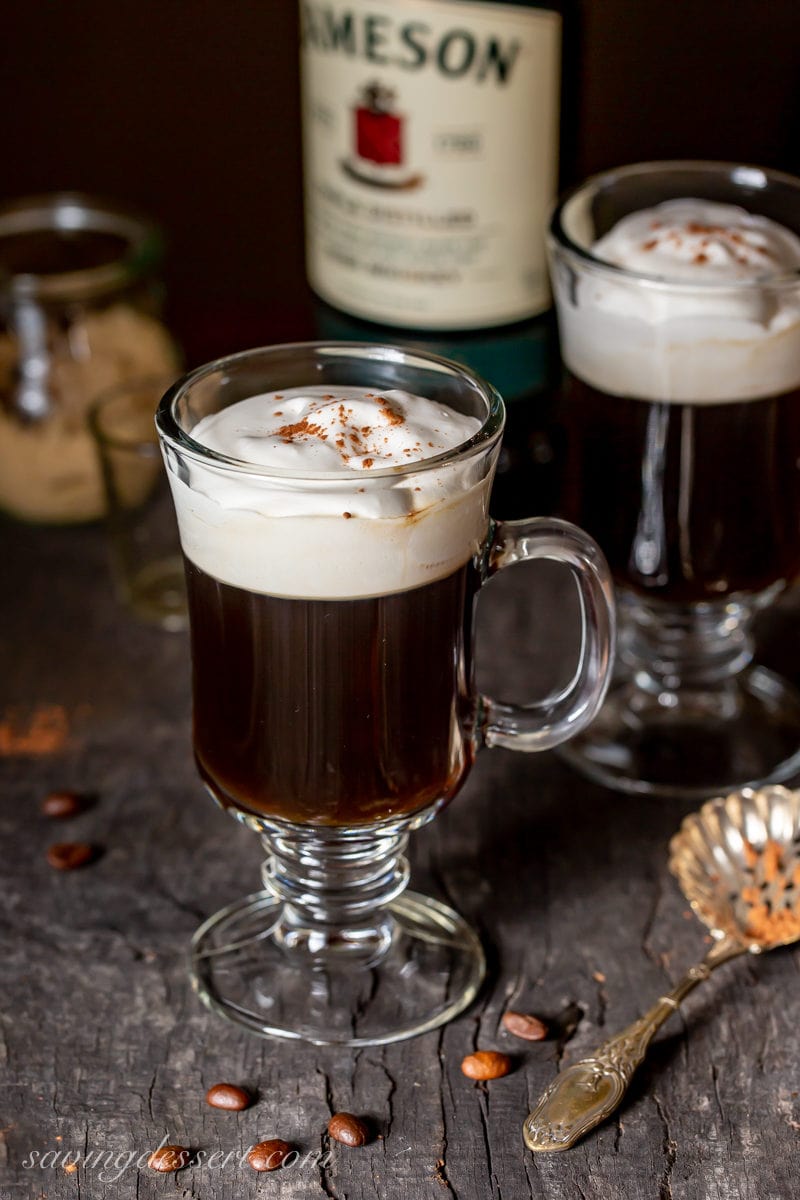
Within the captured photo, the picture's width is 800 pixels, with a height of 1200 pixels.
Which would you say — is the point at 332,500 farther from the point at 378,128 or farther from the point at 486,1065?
the point at 378,128

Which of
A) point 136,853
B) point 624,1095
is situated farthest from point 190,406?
point 624,1095

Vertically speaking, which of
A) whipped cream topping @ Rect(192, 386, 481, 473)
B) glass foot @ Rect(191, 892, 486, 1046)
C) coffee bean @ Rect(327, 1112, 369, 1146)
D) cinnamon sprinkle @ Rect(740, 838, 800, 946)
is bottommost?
glass foot @ Rect(191, 892, 486, 1046)

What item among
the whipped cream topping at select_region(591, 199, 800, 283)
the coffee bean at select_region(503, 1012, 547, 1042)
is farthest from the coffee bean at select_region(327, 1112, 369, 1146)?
the whipped cream topping at select_region(591, 199, 800, 283)

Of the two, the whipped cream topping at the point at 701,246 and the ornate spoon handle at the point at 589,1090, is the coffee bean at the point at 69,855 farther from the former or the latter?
the whipped cream topping at the point at 701,246

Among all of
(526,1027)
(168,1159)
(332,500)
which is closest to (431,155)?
(332,500)

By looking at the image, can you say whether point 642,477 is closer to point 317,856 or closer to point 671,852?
point 671,852

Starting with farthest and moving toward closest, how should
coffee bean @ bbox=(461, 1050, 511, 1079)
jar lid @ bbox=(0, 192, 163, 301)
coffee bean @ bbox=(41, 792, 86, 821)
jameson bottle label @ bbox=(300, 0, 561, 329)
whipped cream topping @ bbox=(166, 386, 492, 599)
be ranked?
jar lid @ bbox=(0, 192, 163, 301) < jameson bottle label @ bbox=(300, 0, 561, 329) < coffee bean @ bbox=(41, 792, 86, 821) < coffee bean @ bbox=(461, 1050, 511, 1079) < whipped cream topping @ bbox=(166, 386, 492, 599)

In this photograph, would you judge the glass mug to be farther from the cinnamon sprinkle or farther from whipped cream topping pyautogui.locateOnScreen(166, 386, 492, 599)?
whipped cream topping pyautogui.locateOnScreen(166, 386, 492, 599)
